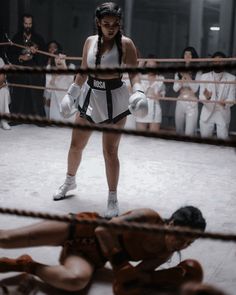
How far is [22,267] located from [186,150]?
3161mm

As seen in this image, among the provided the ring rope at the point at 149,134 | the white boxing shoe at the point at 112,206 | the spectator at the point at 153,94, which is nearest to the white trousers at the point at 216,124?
the spectator at the point at 153,94

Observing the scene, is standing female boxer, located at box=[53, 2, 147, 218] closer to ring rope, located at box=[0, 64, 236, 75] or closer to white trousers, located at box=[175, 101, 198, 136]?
ring rope, located at box=[0, 64, 236, 75]

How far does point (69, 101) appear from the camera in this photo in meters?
2.68

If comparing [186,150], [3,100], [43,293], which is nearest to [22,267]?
[43,293]

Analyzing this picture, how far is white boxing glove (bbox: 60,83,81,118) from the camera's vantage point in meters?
2.67

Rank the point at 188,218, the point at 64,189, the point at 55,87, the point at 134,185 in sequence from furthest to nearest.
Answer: the point at 55,87 < the point at 134,185 < the point at 64,189 < the point at 188,218

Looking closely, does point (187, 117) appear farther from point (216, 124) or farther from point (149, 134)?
point (149, 134)

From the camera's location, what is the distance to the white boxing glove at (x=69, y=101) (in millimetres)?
2668

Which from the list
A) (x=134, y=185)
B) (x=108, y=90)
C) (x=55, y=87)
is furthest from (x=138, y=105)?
(x=55, y=87)

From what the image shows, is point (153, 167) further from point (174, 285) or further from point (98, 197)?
point (174, 285)

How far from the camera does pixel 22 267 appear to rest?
182 cm

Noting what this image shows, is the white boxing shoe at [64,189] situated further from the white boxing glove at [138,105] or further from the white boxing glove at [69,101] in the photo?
the white boxing glove at [138,105]

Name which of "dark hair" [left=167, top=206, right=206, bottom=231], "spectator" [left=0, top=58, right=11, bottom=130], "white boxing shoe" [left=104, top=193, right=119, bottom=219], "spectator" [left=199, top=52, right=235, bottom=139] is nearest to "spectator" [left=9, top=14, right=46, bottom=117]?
"spectator" [left=0, top=58, right=11, bottom=130]

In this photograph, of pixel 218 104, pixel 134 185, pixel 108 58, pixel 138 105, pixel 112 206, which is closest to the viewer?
pixel 138 105
